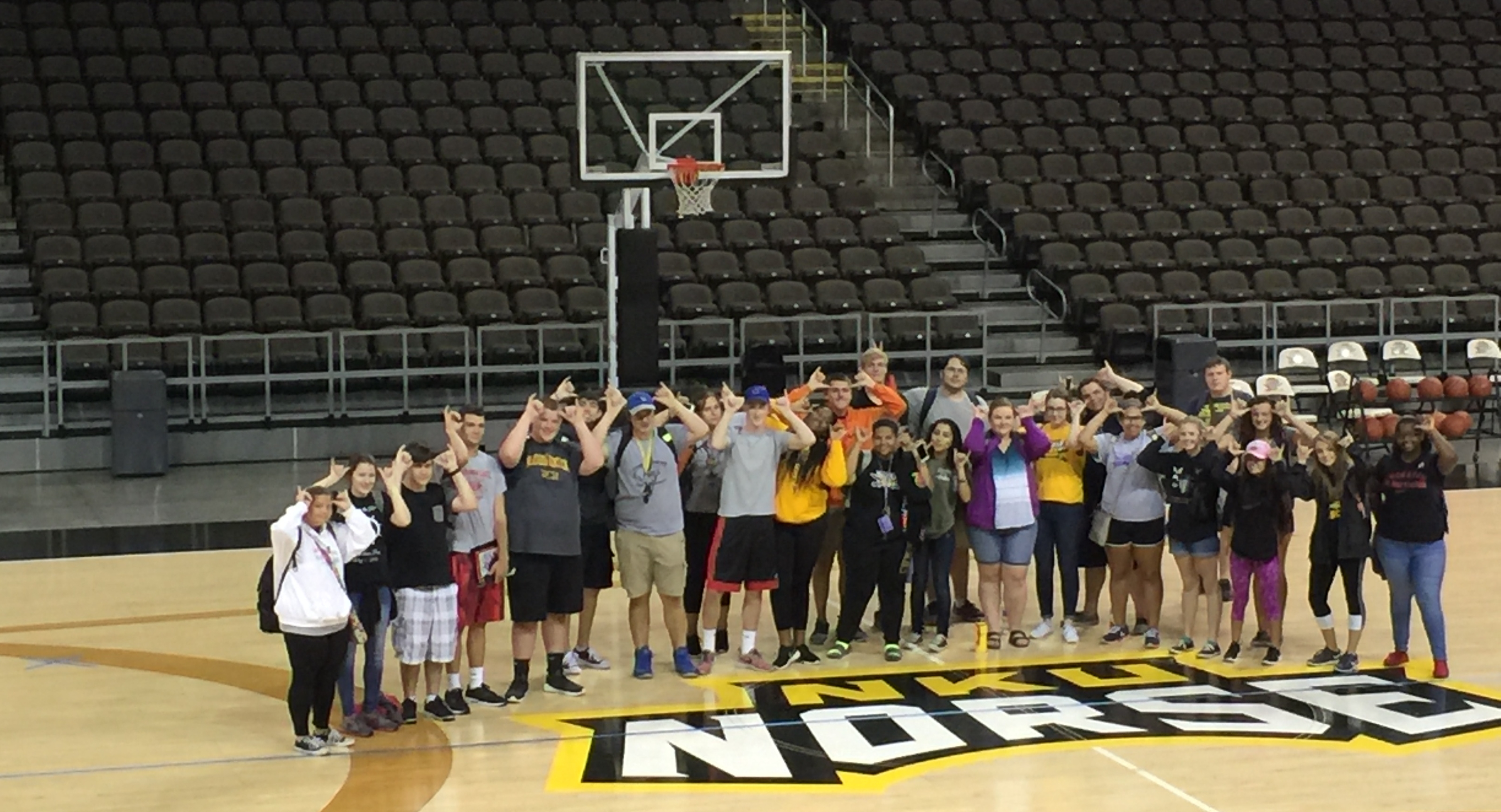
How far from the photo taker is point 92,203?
64.6ft

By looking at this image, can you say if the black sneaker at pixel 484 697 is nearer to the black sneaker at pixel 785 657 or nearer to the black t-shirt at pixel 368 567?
the black t-shirt at pixel 368 567

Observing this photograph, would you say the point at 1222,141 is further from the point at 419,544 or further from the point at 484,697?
the point at 419,544

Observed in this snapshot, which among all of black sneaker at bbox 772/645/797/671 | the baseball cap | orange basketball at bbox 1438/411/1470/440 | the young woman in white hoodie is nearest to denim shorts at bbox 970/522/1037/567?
black sneaker at bbox 772/645/797/671

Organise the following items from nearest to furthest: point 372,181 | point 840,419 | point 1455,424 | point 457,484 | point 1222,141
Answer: point 457,484 → point 840,419 → point 1455,424 → point 372,181 → point 1222,141

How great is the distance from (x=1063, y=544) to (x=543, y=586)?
3468 mm

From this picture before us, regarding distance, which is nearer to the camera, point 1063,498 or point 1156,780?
point 1156,780

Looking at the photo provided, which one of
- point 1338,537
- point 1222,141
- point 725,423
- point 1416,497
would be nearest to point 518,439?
point 725,423

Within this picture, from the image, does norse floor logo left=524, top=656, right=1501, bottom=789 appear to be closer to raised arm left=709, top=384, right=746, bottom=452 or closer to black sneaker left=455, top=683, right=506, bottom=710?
black sneaker left=455, top=683, right=506, bottom=710

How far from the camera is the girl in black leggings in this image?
34.7 ft

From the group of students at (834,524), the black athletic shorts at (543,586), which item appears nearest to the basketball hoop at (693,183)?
the group of students at (834,524)

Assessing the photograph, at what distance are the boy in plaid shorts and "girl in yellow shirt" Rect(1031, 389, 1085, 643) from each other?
3869 millimetres

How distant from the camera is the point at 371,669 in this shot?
9445 millimetres

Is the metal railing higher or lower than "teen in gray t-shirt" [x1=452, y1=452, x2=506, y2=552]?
higher

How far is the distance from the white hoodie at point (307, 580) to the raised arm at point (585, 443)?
1.69 m
